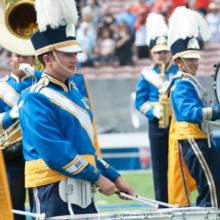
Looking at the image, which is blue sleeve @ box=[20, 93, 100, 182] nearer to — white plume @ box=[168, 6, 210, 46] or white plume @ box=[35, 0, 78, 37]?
white plume @ box=[35, 0, 78, 37]

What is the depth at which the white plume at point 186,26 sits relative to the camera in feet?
27.6

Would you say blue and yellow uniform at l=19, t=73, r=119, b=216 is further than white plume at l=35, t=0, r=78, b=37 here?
No

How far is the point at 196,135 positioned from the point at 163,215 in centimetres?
308

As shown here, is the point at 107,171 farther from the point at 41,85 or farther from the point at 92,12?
the point at 92,12

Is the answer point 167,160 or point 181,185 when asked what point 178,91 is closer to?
point 181,185

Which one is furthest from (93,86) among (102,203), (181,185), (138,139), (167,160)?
(181,185)

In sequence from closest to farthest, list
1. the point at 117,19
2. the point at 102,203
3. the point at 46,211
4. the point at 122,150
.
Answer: the point at 46,211
the point at 102,203
the point at 122,150
the point at 117,19

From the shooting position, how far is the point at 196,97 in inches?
316

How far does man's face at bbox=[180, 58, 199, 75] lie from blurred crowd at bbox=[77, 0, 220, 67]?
9.81 m

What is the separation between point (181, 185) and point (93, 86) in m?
7.42

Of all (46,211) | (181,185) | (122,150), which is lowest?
(122,150)

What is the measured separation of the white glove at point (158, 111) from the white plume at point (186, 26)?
1.09 metres

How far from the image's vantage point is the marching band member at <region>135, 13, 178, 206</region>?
9539 mm

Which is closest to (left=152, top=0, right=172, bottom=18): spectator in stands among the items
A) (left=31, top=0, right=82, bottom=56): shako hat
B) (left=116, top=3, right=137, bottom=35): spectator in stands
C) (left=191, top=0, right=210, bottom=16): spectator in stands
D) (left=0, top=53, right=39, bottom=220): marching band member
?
(left=116, top=3, right=137, bottom=35): spectator in stands
